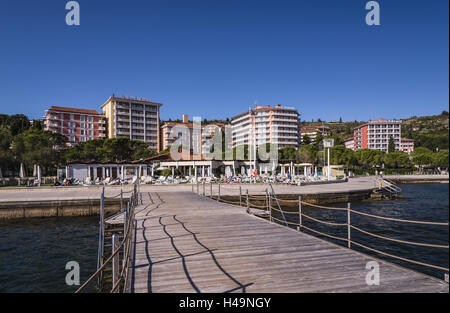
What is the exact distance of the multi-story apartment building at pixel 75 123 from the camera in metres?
73.9

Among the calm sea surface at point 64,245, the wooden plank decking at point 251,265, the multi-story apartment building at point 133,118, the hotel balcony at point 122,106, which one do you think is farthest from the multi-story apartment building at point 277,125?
the wooden plank decking at point 251,265

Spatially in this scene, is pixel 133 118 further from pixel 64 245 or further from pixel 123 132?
pixel 64 245

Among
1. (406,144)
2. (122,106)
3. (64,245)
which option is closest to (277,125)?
(122,106)

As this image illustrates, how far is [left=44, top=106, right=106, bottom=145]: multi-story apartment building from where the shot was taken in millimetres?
73863

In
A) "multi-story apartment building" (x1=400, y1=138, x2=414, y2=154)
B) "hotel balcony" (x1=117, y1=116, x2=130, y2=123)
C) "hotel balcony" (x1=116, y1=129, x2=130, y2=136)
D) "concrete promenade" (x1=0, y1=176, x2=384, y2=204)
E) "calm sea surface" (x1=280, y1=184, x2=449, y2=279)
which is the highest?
"hotel balcony" (x1=117, y1=116, x2=130, y2=123)

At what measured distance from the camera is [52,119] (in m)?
73.1

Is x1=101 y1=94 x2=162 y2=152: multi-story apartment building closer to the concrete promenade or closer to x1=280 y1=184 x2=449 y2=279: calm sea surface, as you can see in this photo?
the concrete promenade

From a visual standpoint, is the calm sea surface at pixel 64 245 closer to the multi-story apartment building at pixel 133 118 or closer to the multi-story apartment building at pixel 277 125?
the multi-story apartment building at pixel 133 118

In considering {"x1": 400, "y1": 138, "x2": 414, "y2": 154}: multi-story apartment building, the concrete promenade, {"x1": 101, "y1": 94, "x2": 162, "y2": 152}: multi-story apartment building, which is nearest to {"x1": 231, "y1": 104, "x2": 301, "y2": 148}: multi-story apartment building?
{"x1": 101, "y1": 94, "x2": 162, "y2": 152}: multi-story apartment building

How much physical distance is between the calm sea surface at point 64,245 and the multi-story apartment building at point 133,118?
208ft

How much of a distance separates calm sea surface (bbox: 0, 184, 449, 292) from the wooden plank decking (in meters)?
2.01

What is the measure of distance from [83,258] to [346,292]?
9.58 m

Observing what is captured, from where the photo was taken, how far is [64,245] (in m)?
11.9
